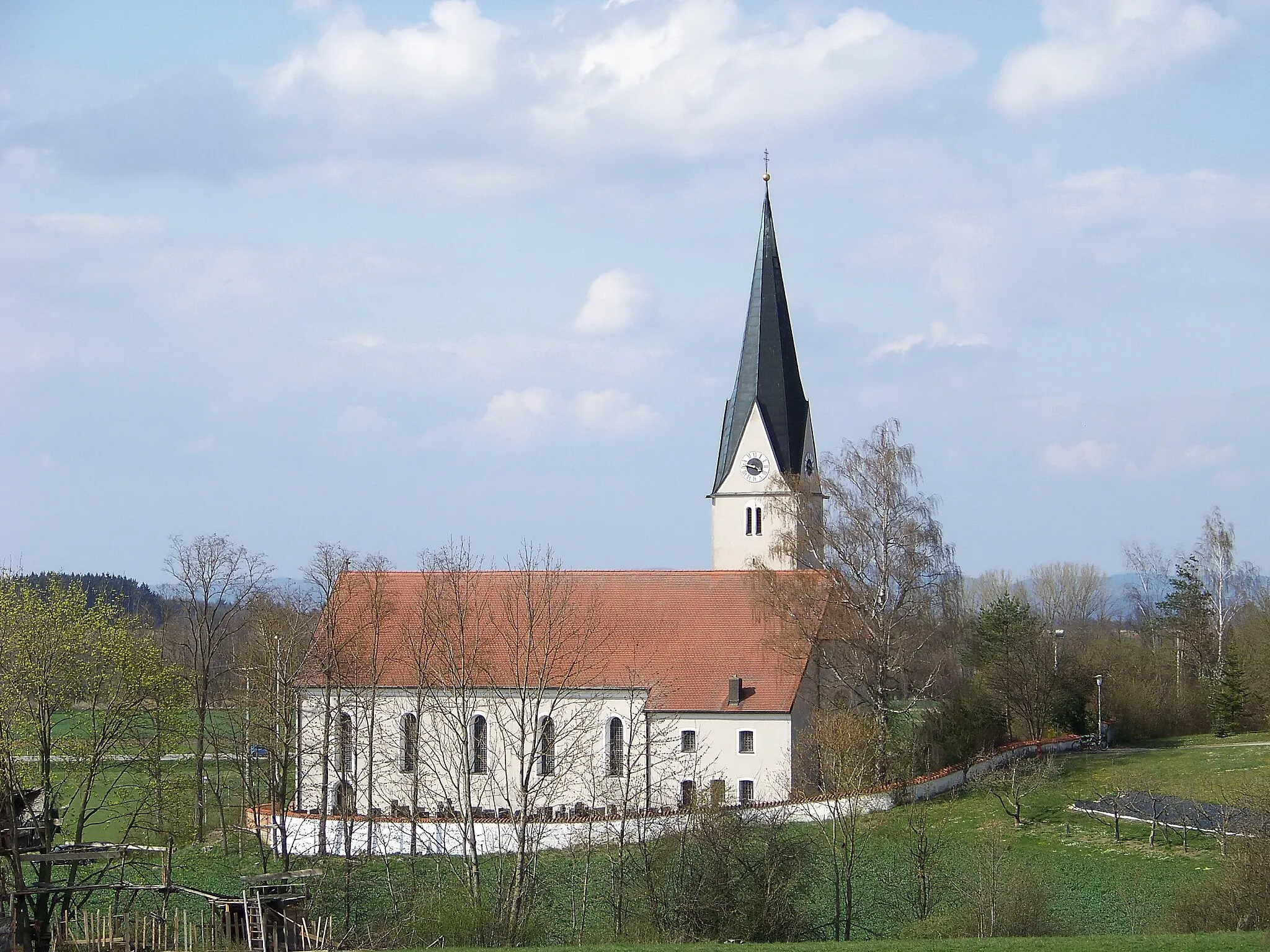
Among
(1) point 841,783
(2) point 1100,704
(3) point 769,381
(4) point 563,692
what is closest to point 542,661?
(4) point 563,692

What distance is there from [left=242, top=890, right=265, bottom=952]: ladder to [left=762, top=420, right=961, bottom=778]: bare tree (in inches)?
794

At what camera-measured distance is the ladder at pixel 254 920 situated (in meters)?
28.4

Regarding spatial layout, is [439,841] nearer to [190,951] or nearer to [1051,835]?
[190,951]

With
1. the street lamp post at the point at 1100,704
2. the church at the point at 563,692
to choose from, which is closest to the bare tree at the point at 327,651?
the church at the point at 563,692

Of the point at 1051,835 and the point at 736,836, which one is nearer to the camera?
the point at 736,836

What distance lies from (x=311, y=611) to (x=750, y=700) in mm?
16254

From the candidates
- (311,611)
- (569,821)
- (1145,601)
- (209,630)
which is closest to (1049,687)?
(569,821)

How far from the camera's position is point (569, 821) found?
40.6 meters

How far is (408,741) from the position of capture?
45.4 m

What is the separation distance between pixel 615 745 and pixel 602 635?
404 cm

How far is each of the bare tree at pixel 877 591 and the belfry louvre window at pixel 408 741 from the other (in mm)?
12035

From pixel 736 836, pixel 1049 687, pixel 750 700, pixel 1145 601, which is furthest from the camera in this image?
pixel 1145 601

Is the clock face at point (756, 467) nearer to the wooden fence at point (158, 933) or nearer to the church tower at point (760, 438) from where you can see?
the church tower at point (760, 438)

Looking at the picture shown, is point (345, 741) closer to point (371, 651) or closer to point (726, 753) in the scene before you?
point (371, 651)
